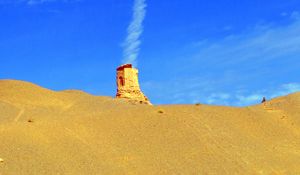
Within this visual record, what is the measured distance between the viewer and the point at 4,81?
4125cm

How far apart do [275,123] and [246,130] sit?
4.03m

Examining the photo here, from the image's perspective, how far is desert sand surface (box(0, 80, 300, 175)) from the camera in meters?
26.7

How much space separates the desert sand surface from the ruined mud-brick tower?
7.76ft

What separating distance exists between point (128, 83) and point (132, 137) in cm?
1351

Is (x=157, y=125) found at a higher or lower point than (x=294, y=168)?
higher

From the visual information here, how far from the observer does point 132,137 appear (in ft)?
101

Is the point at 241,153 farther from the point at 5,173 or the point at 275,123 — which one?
the point at 5,173

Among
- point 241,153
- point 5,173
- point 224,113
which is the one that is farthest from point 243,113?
point 5,173

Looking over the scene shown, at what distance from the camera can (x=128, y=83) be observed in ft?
→ 144

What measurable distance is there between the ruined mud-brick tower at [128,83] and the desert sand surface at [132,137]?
237 cm

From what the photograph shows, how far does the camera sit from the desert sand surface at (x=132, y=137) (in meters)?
26.7

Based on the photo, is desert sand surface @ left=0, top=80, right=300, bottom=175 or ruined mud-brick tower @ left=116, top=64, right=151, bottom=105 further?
ruined mud-brick tower @ left=116, top=64, right=151, bottom=105

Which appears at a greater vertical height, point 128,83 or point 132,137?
point 128,83

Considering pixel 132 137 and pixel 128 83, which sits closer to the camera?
pixel 132 137
